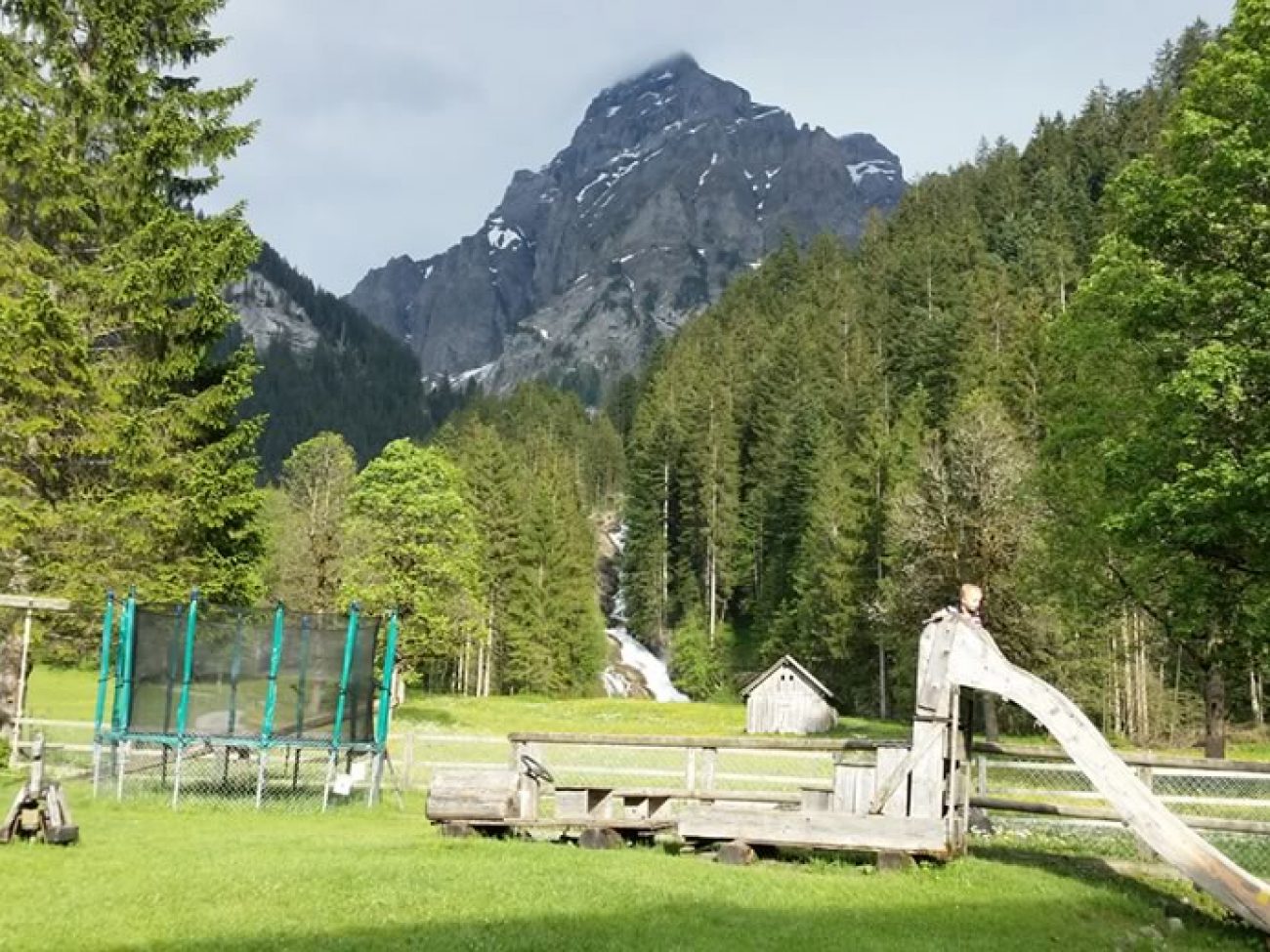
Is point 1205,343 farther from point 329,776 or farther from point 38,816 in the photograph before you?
point 38,816

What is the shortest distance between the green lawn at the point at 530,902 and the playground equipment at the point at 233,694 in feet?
18.6

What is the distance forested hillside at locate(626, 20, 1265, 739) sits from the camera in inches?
1027

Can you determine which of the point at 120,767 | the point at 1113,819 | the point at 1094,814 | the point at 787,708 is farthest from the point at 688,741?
the point at 787,708

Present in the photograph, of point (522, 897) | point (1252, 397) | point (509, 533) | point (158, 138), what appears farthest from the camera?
point (509, 533)

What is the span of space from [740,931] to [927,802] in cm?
354

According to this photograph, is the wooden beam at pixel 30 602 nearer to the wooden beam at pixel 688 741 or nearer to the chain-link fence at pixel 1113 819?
the wooden beam at pixel 688 741

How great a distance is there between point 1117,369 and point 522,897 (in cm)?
2155

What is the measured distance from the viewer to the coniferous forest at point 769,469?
65.5 ft

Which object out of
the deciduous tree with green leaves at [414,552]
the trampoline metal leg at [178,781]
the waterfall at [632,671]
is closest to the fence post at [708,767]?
the trampoline metal leg at [178,781]

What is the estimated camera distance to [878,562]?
206 ft

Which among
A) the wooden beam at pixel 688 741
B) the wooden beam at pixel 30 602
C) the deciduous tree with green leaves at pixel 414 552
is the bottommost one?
the wooden beam at pixel 688 741

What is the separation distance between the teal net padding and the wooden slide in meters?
11.2

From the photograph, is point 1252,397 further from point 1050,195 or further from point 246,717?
point 1050,195

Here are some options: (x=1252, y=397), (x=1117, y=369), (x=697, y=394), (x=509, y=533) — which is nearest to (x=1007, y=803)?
(x=1252, y=397)
